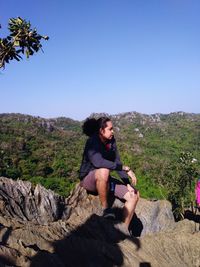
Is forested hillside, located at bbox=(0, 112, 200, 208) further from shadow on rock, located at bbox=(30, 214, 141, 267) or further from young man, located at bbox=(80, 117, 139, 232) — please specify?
shadow on rock, located at bbox=(30, 214, 141, 267)

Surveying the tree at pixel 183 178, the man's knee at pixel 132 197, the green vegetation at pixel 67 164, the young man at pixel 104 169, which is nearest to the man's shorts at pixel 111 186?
the young man at pixel 104 169

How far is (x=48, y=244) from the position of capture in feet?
14.4

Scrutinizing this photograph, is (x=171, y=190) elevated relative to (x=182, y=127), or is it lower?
lower

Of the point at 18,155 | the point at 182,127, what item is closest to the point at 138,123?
the point at 182,127

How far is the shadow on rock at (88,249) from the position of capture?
386cm

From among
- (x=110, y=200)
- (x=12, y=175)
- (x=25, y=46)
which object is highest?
(x=25, y=46)

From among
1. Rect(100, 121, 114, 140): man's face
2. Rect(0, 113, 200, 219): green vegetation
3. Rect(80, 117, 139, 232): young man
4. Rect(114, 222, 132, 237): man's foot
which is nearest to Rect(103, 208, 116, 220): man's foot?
Rect(80, 117, 139, 232): young man

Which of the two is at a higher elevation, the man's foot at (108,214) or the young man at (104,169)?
the young man at (104,169)

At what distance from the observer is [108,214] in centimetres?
610

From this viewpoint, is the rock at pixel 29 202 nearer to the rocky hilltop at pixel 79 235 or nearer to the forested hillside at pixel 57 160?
the rocky hilltop at pixel 79 235

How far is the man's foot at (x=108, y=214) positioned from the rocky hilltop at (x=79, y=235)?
206 mm

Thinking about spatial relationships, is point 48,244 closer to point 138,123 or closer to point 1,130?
point 1,130

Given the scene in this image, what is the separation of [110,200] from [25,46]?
4.00 m

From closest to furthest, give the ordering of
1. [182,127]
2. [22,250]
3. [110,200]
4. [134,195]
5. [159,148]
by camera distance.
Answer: [22,250] → [134,195] → [110,200] → [159,148] → [182,127]
